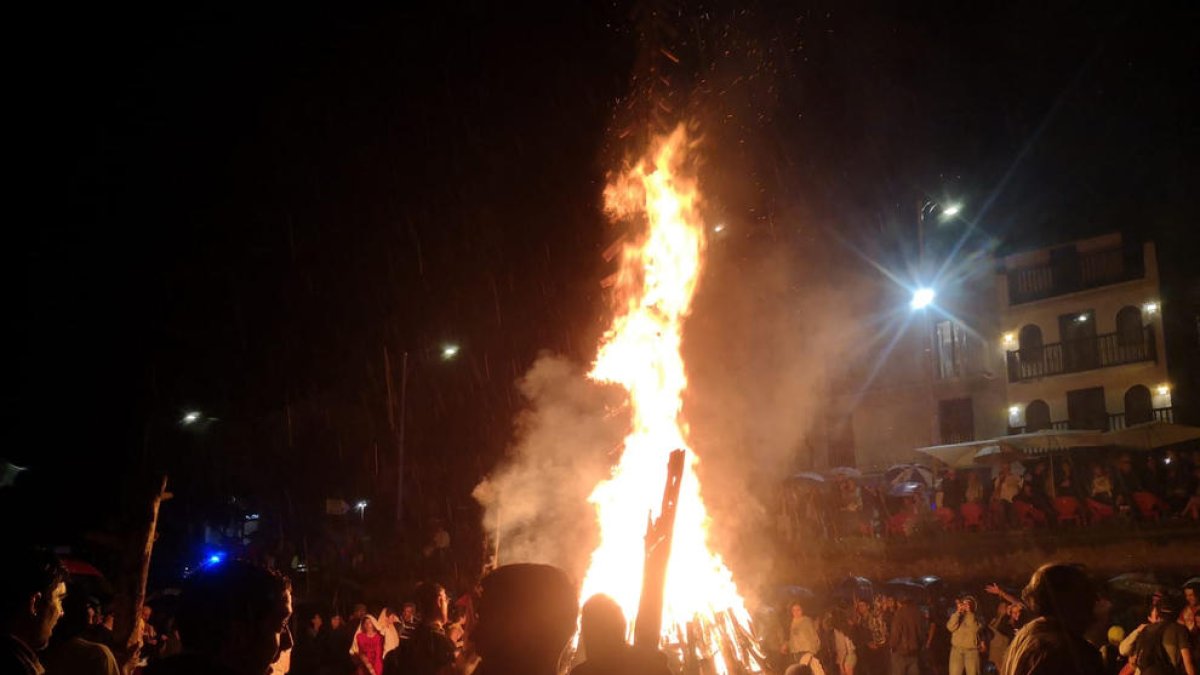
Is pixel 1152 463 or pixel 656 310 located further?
pixel 1152 463

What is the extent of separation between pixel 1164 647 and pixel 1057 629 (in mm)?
6390

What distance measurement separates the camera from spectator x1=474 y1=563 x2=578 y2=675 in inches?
108

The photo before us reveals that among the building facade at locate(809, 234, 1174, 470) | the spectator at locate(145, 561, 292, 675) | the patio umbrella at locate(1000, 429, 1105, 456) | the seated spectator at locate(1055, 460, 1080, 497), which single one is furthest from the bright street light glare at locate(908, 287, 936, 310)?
the spectator at locate(145, 561, 292, 675)

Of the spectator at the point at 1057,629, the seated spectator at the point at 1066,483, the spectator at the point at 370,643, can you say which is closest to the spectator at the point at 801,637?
the spectator at the point at 370,643

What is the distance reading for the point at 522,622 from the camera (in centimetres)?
276

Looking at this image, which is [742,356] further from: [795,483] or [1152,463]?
[1152,463]

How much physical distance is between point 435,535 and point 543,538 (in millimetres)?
7040

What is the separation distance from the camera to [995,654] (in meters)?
12.8

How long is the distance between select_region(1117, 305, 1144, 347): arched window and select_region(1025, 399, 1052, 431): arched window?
3.61 meters

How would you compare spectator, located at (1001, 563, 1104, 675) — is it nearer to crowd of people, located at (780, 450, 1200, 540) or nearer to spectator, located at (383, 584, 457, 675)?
spectator, located at (383, 584, 457, 675)

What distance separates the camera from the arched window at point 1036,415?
33562 millimetres

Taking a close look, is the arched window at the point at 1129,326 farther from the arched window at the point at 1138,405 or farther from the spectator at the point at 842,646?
the spectator at the point at 842,646

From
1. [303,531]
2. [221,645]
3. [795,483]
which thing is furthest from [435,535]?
[221,645]

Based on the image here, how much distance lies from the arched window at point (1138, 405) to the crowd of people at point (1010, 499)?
8226 mm
